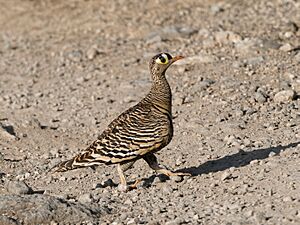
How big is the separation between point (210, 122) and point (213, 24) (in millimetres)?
5729

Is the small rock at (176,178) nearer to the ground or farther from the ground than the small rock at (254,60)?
nearer to the ground

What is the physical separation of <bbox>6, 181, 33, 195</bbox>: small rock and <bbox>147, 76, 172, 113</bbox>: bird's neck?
1701 millimetres

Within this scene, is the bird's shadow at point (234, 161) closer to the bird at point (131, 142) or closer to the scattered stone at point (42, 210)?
the bird at point (131, 142)

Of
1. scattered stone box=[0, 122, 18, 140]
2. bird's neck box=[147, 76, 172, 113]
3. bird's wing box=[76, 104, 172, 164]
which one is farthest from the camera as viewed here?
scattered stone box=[0, 122, 18, 140]

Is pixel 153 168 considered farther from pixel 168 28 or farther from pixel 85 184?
pixel 168 28

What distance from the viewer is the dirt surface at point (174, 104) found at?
8.78 metres

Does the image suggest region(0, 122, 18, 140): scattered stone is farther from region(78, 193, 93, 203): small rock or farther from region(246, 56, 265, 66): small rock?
region(246, 56, 265, 66): small rock

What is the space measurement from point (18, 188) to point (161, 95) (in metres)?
1.92

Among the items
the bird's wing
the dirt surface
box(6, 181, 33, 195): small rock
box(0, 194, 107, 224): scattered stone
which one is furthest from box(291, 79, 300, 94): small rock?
box(0, 194, 107, 224): scattered stone

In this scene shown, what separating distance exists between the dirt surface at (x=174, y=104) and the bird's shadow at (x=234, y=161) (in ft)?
0.08

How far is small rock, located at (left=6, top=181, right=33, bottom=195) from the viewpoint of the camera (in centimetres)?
947

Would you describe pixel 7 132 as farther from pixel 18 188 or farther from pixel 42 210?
pixel 42 210

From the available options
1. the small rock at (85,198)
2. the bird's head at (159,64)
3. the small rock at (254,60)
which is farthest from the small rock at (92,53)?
the small rock at (85,198)

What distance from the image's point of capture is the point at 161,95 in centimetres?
1005
